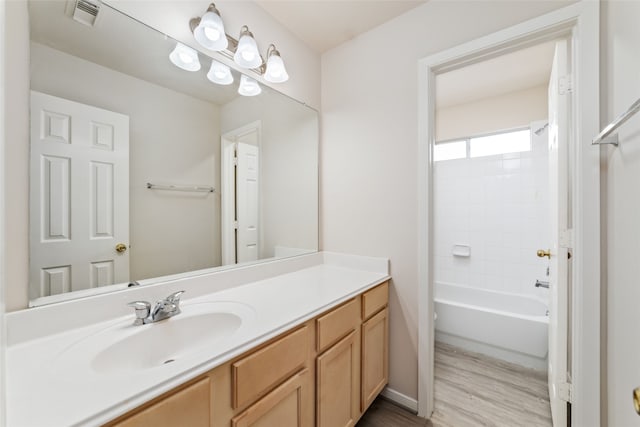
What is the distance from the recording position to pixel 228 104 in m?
1.43

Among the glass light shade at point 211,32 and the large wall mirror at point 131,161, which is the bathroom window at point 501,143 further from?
the glass light shade at point 211,32

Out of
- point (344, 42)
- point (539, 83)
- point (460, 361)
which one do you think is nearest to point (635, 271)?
point (460, 361)

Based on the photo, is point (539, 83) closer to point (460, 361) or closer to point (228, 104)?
point (460, 361)

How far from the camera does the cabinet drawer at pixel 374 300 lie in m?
1.40

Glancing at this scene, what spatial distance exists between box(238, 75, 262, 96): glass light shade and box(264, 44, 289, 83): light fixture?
10cm

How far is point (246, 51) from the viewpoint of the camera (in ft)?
4.57

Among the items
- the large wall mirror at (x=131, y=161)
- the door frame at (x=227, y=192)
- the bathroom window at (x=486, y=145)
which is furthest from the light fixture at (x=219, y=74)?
the bathroom window at (x=486, y=145)

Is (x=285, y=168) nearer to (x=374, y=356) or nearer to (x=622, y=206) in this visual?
(x=374, y=356)

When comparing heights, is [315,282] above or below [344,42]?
below

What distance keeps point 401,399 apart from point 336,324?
90 centimetres

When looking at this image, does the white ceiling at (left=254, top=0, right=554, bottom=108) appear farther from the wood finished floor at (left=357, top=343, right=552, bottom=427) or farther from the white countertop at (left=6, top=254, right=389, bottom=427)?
the wood finished floor at (left=357, top=343, right=552, bottom=427)

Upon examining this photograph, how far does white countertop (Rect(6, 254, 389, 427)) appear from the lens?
528 mm

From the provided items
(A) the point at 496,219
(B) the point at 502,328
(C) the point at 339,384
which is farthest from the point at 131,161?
(A) the point at 496,219

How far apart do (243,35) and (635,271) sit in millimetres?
1915
